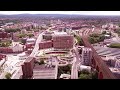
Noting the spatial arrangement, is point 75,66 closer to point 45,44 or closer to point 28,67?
point 45,44

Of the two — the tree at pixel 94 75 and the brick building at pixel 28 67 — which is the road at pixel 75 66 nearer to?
the tree at pixel 94 75

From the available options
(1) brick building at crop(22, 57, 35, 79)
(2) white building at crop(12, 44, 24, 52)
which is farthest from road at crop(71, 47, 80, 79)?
→ (2) white building at crop(12, 44, 24, 52)

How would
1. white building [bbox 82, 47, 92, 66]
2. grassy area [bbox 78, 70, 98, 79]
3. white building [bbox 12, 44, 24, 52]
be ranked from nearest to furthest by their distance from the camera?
grassy area [bbox 78, 70, 98, 79], white building [bbox 82, 47, 92, 66], white building [bbox 12, 44, 24, 52]

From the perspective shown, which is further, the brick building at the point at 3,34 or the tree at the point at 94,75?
the brick building at the point at 3,34

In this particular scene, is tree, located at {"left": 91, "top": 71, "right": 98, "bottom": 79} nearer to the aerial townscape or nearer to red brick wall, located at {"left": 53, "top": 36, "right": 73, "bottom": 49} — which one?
the aerial townscape

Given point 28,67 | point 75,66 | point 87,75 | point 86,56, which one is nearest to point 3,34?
point 28,67

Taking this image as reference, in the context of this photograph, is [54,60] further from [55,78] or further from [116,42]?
[116,42]

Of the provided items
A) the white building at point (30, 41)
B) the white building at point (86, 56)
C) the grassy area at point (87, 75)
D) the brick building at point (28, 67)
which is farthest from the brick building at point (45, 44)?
the grassy area at point (87, 75)
